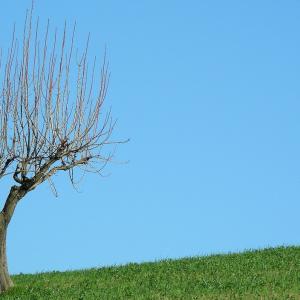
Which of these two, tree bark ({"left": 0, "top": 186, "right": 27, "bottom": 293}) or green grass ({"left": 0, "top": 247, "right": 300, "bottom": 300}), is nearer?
green grass ({"left": 0, "top": 247, "right": 300, "bottom": 300})

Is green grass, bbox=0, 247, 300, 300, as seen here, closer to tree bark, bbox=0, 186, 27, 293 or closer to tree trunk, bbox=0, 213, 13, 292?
tree trunk, bbox=0, 213, 13, 292

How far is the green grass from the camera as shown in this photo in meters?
25.0

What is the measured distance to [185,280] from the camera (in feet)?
91.7

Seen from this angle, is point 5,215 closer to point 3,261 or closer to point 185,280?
point 3,261

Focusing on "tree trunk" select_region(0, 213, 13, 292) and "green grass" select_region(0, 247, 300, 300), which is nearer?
"green grass" select_region(0, 247, 300, 300)

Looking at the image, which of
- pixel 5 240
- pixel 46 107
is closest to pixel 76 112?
pixel 46 107

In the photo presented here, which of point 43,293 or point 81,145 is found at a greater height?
point 81,145

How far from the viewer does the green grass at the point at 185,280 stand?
25.0m

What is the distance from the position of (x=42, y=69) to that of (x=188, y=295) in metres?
9.71

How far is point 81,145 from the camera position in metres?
29.0

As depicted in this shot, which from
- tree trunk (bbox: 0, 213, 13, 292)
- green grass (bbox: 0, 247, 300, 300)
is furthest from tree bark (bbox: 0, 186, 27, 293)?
green grass (bbox: 0, 247, 300, 300)

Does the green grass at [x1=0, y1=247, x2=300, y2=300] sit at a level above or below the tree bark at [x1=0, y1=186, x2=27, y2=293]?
below

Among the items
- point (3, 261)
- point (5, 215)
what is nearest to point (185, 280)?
point (3, 261)

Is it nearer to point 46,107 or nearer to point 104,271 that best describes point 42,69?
point 46,107
